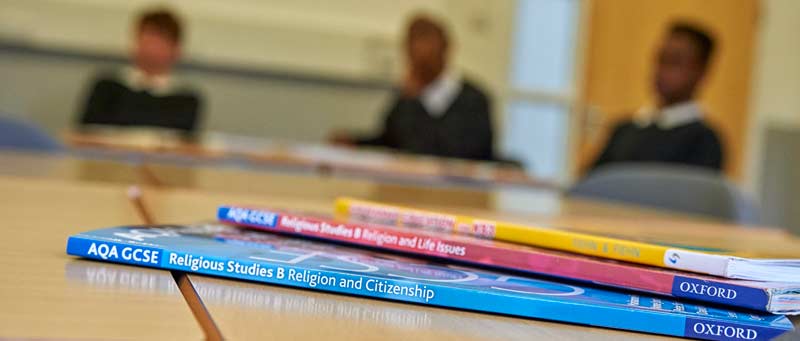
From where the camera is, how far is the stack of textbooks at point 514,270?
464 mm

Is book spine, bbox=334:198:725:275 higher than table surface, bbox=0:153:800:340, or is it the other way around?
book spine, bbox=334:198:725:275

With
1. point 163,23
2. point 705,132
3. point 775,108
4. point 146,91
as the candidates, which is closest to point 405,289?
point 705,132

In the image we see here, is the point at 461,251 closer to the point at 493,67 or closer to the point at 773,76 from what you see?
the point at 493,67

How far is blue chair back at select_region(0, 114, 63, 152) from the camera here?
2.11m

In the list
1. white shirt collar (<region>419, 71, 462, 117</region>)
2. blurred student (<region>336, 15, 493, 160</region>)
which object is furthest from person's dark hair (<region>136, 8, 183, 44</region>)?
white shirt collar (<region>419, 71, 462, 117</region>)

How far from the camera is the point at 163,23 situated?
4895mm

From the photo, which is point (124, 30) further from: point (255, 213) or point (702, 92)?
point (255, 213)

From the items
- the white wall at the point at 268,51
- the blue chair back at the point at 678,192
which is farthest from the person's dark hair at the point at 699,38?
the white wall at the point at 268,51

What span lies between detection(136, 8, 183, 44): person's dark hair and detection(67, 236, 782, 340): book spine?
15.0 ft

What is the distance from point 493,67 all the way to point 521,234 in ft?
17.8

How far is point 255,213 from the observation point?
24.4 inches

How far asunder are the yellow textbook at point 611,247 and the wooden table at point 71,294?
21cm

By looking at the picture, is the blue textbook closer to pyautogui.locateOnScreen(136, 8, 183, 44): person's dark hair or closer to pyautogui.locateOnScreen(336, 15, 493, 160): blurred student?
pyautogui.locateOnScreen(336, 15, 493, 160): blurred student

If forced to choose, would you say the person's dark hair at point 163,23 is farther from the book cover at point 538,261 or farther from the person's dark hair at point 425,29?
the book cover at point 538,261
